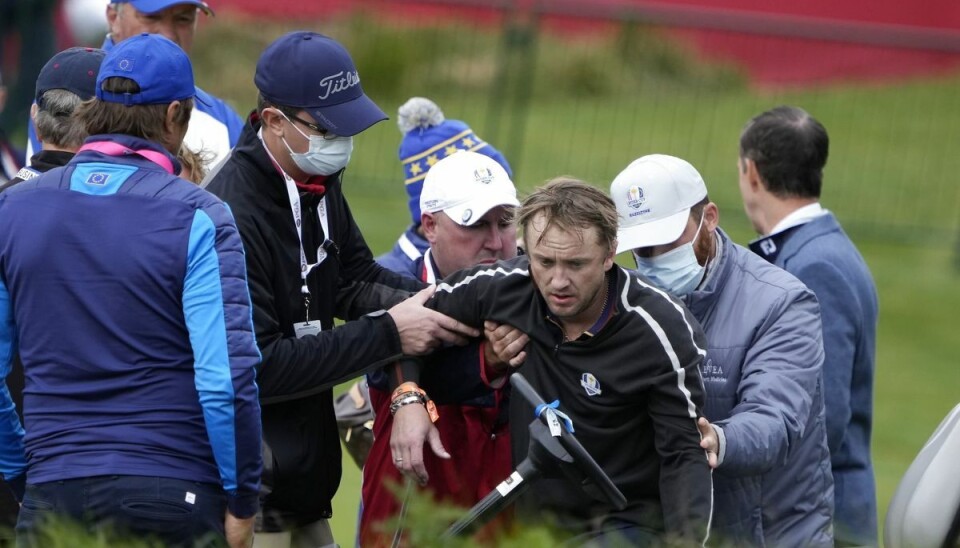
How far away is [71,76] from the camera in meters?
4.77

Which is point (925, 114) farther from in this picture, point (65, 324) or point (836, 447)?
point (65, 324)

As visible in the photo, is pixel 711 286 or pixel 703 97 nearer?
pixel 711 286

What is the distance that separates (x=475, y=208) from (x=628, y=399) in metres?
1.02

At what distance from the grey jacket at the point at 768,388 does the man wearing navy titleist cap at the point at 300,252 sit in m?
0.81

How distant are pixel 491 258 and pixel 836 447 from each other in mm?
1496

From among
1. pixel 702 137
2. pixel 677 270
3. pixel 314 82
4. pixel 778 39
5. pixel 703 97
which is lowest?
pixel 702 137

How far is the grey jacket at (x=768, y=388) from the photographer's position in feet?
15.0

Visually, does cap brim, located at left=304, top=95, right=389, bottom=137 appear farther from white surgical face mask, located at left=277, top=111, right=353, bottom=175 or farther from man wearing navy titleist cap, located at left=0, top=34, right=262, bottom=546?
man wearing navy titleist cap, located at left=0, top=34, right=262, bottom=546

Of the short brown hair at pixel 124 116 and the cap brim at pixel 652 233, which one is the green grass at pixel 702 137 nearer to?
the cap brim at pixel 652 233

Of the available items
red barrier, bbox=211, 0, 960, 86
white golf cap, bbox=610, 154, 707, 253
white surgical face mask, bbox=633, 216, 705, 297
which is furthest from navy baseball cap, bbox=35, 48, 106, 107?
red barrier, bbox=211, 0, 960, 86

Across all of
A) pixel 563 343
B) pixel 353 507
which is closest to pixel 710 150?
pixel 353 507

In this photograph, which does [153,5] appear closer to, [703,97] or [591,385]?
[591,385]

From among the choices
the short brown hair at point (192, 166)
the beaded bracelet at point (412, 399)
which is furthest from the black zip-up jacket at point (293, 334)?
the short brown hair at point (192, 166)

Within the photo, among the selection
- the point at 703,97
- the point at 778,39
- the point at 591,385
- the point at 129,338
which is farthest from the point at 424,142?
the point at 703,97
